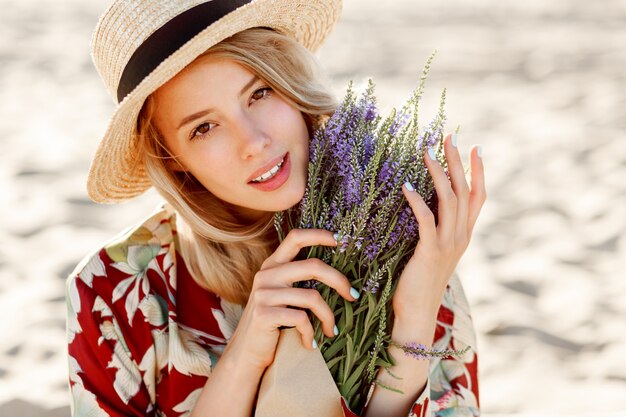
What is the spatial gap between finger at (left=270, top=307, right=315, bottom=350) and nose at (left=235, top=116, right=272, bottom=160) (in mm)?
375

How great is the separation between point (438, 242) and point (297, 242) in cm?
33

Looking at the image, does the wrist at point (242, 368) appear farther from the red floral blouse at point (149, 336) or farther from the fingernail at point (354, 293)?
the fingernail at point (354, 293)

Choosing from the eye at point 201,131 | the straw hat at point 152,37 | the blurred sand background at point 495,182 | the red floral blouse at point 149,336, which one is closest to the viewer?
the straw hat at point 152,37

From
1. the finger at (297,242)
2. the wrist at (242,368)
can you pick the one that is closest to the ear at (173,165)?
the finger at (297,242)

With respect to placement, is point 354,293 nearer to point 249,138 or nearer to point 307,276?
point 307,276

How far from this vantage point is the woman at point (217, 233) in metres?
1.89

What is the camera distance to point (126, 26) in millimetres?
1939

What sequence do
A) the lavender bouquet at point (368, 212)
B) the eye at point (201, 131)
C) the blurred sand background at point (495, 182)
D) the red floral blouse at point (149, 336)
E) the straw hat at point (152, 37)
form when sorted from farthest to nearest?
the blurred sand background at point (495, 182) → the red floral blouse at point (149, 336) → the eye at point (201, 131) → the straw hat at point (152, 37) → the lavender bouquet at point (368, 212)

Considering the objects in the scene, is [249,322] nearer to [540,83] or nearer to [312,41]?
[312,41]

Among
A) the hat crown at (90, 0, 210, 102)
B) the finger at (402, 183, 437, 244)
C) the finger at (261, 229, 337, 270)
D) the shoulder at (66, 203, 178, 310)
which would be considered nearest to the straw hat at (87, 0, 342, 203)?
the hat crown at (90, 0, 210, 102)

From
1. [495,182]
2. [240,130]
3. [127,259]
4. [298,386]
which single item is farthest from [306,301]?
[495,182]

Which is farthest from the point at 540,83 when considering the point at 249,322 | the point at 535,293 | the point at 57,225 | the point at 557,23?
the point at 249,322

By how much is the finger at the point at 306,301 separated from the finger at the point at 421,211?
0.28 metres

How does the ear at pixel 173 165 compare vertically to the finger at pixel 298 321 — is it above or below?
above
